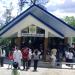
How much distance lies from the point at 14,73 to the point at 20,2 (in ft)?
155

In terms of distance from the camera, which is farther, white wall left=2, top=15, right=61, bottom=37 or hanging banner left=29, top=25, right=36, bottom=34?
hanging banner left=29, top=25, right=36, bottom=34

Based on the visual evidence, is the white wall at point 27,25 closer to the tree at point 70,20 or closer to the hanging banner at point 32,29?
the hanging banner at point 32,29

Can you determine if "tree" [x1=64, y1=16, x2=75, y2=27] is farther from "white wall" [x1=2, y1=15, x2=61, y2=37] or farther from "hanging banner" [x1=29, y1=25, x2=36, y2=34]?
"white wall" [x1=2, y1=15, x2=61, y2=37]

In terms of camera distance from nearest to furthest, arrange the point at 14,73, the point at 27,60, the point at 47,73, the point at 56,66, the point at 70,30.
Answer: the point at 14,73
the point at 47,73
the point at 27,60
the point at 56,66
the point at 70,30

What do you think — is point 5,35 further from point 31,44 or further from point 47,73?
point 47,73

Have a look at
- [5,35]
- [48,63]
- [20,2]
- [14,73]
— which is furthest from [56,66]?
[20,2]

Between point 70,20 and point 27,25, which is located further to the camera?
point 70,20

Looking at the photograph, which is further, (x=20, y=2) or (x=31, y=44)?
(x=20, y=2)

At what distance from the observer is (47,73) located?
2430 centimetres

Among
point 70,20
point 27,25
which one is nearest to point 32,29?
point 27,25

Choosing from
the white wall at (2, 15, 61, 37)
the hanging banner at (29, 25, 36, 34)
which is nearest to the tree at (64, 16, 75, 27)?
the hanging banner at (29, 25, 36, 34)

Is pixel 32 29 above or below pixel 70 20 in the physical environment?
below

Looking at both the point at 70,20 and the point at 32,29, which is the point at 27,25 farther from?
the point at 70,20

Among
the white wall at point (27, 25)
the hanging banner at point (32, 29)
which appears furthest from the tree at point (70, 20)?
the white wall at point (27, 25)
